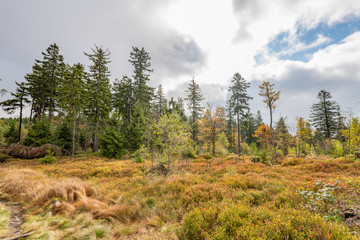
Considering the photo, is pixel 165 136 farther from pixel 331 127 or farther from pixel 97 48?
pixel 331 127

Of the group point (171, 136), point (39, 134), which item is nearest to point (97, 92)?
point (39, 134)

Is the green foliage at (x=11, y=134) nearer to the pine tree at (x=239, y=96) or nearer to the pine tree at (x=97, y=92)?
the pine tree at (x=97, y=92)

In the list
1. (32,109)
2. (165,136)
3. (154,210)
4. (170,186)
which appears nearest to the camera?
(154,210)

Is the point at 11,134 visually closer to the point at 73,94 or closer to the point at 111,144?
the point at 73,94

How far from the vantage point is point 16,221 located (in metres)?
4.68

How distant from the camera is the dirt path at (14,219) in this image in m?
4.01

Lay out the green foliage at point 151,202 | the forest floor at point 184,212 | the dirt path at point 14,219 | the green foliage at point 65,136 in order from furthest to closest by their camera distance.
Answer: the green foliage at point 65,136, the green foliage at point 151,202, the dirt path at point 14,219, the forest floor at point 184,212

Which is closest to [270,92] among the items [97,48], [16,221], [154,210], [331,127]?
[154,210]

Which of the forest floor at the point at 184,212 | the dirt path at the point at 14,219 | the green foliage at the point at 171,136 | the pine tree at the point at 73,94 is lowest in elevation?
the dirt path at the point at 14,219

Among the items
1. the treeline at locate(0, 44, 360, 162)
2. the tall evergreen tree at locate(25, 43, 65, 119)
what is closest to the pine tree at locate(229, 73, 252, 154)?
the treeline at locate(0, 44, 360, 162)

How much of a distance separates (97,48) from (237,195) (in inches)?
1119

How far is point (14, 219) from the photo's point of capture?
480 cm

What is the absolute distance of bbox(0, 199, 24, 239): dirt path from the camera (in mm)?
4005

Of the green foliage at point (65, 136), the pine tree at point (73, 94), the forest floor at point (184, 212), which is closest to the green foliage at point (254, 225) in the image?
the forest floor at point (184, 212)
